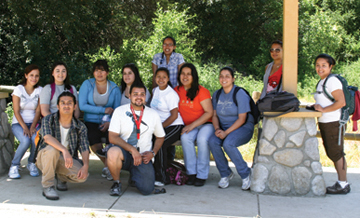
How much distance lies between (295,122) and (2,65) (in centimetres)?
1058

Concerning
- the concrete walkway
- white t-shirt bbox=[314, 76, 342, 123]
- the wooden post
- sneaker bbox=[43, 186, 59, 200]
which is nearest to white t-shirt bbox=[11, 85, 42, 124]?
the concrete walkway

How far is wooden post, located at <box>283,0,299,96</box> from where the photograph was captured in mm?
4336

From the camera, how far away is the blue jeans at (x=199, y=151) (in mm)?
4625

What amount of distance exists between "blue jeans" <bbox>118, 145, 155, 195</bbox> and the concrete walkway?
10 cm

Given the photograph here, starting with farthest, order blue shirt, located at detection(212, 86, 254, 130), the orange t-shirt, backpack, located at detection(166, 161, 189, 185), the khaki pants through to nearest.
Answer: the orange t-shirt → backpack, located at detection(166, 161, 189, 185) → blue shirt, located at detection(212, 86, 254, 130) → the khaki pants

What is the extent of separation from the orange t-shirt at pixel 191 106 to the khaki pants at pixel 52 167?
143 centimetres

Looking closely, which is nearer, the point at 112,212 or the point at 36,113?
the point at 112,212

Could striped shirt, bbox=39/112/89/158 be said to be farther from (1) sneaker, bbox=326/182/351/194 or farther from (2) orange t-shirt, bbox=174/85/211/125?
(1) sneaker, bbox=326/182/351/194

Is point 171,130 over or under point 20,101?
under

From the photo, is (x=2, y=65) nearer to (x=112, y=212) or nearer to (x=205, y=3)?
(x=205, y=3)

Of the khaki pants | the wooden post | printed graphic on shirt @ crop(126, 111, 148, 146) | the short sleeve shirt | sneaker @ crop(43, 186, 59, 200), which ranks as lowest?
sneaker @ crop(43, 186, 59, 200)

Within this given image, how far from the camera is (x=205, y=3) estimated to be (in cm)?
1611

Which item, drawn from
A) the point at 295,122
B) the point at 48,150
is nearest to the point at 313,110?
the point at 295,122

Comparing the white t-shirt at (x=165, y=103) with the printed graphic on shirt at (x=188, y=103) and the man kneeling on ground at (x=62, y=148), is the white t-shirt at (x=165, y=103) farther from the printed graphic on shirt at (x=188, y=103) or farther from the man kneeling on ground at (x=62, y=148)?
the man kneeling on ground at (x=62, y=148)
